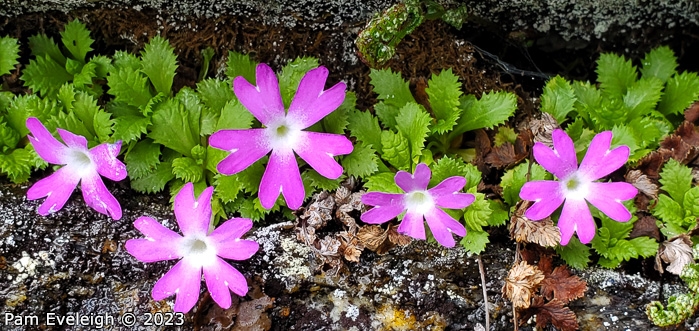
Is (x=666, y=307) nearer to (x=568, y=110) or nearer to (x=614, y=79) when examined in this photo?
(x=568, y=110)

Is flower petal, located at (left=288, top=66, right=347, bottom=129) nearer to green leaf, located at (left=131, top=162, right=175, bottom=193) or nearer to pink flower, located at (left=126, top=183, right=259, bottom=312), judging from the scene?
pink flower, located at (left=126, top=183, right=259, bottom=312)

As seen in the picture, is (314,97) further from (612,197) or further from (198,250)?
(612,197)

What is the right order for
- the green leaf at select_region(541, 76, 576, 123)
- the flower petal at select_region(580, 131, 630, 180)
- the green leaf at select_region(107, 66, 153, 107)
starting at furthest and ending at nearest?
the green leaf at select_region(541, 76, 576, 123)
the green leaf at select_region(107, 66, 153, 107)
the flower petal at select_region(580, 131, 630, 180)

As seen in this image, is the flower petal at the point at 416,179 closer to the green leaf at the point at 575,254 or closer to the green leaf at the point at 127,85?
the green leaf at the point at 575,254

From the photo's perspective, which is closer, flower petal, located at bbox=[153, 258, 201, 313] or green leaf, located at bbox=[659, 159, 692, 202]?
flower petal, located at bbox=[153, 258, 201, 313]

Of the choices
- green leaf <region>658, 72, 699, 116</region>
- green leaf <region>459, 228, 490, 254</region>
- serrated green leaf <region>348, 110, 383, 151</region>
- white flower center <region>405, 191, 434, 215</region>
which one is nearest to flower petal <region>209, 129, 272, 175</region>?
serrated green leaf <region>348, 110, 383, 151</region>

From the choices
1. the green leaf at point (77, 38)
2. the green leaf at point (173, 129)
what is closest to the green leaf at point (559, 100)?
the green leaf at point (173, 129)

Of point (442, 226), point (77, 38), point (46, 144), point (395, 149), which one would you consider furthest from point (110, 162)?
point (442, 226)
